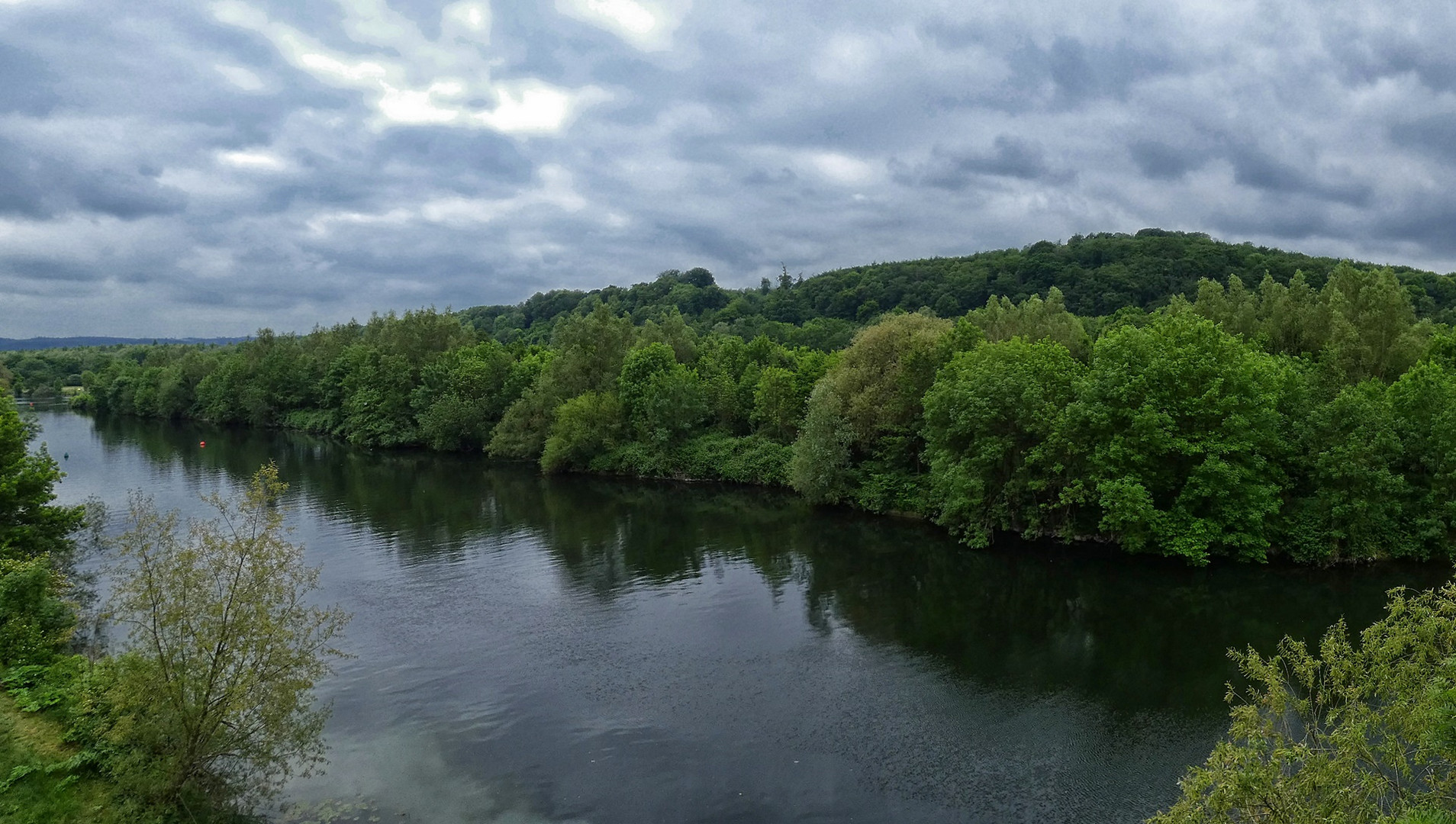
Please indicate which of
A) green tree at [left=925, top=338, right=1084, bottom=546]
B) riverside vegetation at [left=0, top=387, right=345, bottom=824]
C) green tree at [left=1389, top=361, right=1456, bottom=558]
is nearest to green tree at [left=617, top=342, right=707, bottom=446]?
green tree at [left=925, top=338, right=1084, bottom=546]

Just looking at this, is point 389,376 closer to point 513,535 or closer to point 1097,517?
point 513,535

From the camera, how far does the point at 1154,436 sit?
141 ft

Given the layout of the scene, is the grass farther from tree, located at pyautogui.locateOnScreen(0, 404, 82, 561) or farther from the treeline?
the treeline

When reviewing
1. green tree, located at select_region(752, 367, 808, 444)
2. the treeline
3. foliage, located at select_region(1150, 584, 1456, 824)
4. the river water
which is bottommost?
the river water

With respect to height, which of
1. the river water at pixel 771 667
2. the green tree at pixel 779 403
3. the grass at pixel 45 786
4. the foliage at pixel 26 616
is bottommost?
the river water at pixel 771 667

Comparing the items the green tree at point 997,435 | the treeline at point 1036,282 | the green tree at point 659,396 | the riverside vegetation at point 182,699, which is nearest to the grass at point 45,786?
the riverside vegetation at point 182,699

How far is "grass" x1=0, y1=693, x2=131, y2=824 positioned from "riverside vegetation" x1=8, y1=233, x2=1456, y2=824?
22.7 ft

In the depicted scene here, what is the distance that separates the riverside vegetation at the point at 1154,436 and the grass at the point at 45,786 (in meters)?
6.92

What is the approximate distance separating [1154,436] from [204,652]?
138 feet

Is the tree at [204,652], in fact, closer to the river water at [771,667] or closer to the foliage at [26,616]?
the river water at [771,667]

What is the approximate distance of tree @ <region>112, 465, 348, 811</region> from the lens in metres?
19.0

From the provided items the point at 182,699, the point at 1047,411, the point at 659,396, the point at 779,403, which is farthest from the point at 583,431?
the point at 182,699

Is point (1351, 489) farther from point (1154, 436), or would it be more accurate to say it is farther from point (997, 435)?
point (997, 435)

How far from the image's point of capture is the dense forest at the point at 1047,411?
4216cm
